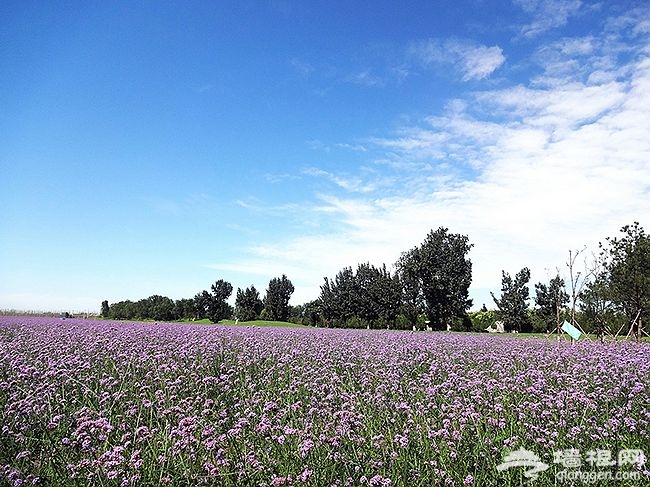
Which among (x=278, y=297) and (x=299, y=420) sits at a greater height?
(x=278, y=297)

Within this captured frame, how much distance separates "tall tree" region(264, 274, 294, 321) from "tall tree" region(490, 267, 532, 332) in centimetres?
2129

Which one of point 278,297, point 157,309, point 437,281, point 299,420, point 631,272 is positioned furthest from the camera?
point 278,297

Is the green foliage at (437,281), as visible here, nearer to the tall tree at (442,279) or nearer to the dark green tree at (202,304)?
the tall tree at (442,279)

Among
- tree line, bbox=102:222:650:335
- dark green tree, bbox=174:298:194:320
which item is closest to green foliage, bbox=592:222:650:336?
tree line, bbox=102:222:650:335

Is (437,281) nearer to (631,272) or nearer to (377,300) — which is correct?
(377,300)

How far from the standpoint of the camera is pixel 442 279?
42094 mm

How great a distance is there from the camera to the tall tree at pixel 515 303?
43031mm

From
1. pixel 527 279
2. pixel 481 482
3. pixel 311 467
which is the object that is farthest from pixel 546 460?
pixel 527 279

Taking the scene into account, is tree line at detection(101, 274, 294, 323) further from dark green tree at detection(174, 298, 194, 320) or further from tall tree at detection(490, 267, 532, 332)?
tall tree at detection(490, 267, 532, 332)

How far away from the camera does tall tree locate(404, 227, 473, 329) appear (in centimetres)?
4144

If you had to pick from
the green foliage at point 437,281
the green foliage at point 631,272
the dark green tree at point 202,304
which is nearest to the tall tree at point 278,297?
the dark green tree at point 202,304

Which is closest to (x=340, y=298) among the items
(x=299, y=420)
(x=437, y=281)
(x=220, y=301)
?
(x=437, y=281)

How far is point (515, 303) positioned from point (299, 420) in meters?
43.7

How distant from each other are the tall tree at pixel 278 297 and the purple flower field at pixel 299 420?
43.8 m
